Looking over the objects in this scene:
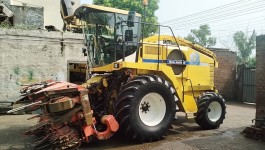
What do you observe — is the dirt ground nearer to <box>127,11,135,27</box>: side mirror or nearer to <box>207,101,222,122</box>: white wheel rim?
<box>207,101,222,122</box>: white wheel rim

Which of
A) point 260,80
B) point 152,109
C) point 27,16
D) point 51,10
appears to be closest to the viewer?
point 152,109

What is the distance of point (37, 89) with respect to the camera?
6.63 metres

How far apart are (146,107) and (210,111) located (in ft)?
8.49

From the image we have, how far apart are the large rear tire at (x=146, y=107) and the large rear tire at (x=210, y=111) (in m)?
1.13

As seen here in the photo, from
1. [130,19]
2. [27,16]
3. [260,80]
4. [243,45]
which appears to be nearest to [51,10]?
[27,16]

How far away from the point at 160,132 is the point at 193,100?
195cm

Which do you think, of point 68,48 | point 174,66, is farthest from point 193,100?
point 68,48

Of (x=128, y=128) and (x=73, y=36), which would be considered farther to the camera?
(x=73, y=36)

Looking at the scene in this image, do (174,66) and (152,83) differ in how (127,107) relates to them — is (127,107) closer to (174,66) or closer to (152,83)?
(152,83)

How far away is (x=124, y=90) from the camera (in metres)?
6.76

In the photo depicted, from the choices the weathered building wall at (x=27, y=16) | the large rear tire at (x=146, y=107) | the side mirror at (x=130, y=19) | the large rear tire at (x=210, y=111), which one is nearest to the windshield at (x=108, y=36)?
the side mirror at (x=130, y=19)

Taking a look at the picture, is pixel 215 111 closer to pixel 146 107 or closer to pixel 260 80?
pixel 260 80

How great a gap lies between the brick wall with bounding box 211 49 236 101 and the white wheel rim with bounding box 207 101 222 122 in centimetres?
1054

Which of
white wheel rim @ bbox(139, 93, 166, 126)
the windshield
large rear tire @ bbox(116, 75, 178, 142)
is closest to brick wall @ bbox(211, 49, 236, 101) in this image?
large rear tire @ bbox(116, 75, 178, 142)
